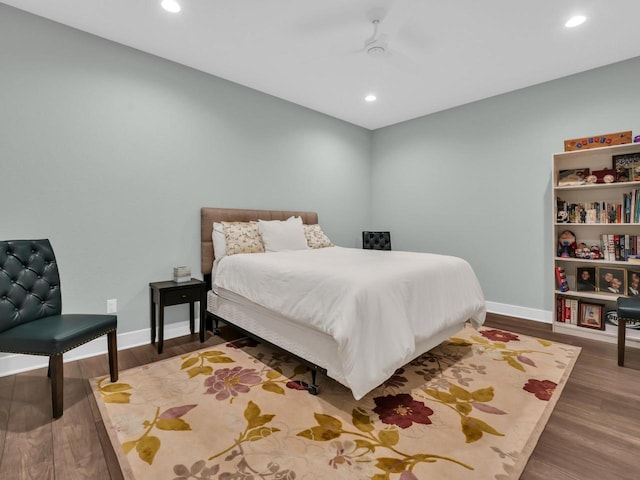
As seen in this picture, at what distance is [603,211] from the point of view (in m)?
3.17

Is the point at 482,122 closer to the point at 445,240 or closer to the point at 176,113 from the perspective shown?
the point at 445,240

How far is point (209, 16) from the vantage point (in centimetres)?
250

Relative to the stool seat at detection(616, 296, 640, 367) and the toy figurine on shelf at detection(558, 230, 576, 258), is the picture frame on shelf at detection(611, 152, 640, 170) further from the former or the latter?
the stool seat at detection(616, 296, 640, 367)

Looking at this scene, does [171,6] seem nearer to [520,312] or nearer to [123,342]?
[123,342]

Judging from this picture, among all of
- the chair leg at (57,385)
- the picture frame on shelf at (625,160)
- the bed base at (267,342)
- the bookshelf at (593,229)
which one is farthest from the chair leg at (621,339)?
the chair leg at (57,385)

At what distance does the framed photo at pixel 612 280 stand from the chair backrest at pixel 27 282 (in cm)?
502

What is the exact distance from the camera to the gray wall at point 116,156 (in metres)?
2.45

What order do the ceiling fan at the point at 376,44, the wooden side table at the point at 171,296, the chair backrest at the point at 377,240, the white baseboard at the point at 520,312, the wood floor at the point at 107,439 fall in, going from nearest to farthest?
the wood floor at the point at 107,439 < the ceiling fan at the point at 376,44 < the wooden side table at the point at 171,296 < the white baseboard at the point at 520,312 < the chair backrest at the point at 377,240

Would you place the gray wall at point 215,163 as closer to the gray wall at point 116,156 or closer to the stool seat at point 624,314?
the gray wall at point 116,156

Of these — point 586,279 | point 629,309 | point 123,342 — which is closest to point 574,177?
point 586,279

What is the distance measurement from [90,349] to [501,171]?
4.93 metres

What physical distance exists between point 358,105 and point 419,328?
3.35m

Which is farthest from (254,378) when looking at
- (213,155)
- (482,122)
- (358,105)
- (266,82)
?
(482,122)

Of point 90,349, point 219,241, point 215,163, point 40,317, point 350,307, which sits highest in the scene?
point 215,163
